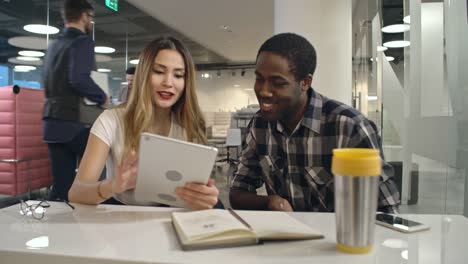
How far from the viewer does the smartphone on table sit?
779mm

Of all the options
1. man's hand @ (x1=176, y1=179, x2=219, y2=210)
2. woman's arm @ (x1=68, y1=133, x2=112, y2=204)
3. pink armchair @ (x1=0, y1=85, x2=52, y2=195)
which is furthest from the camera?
pink armchair @ (x1=0, y1=85, x2=52, y2=195)

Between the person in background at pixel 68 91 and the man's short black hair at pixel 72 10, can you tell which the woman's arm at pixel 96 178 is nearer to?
the person in background at pixel 68 91

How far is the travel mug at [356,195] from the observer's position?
23.5 inches

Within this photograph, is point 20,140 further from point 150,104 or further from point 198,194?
point 198,194

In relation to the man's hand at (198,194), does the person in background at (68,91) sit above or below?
above

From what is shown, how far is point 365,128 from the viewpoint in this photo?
117cm

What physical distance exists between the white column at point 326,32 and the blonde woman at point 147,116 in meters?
1.62

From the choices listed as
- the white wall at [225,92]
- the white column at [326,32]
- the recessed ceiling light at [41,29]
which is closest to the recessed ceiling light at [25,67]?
the recessed ceiling light at [41,29]

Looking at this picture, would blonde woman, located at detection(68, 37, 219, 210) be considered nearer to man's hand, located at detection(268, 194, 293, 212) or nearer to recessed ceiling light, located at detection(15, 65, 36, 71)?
man's hand, located at detection(268, 194, 293, 212)

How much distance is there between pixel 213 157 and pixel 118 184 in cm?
34

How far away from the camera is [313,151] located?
1245 millimetres

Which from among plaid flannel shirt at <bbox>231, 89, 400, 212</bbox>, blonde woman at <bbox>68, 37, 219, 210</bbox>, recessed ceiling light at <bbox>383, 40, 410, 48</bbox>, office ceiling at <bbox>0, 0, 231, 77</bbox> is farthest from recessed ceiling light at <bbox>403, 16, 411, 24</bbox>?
blonde woman at <bbox>68, 37, 219, 210</bbox>

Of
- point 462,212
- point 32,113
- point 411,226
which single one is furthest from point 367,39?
point 411,226

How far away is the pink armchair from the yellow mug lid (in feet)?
9.78
